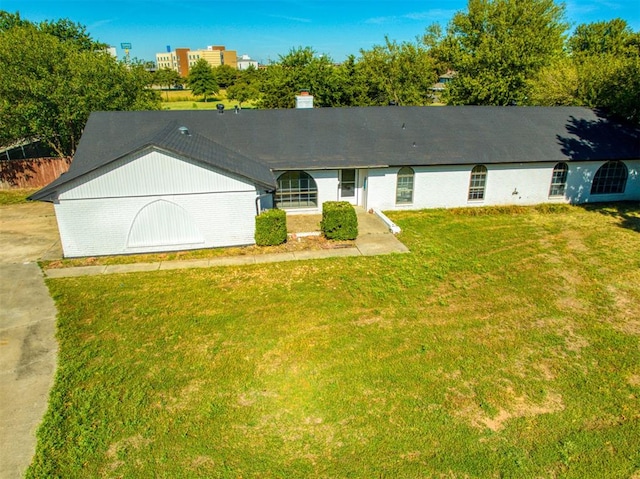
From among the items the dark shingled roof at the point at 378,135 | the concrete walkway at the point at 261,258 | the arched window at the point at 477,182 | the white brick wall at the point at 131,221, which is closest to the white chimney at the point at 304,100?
Result: the dark shingled roof at the point at 378,135

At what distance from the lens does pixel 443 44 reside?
39.9m

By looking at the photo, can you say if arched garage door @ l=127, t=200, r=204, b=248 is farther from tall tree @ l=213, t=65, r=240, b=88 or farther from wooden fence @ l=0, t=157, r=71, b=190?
tall tree @ l=213, t=65, r=240, b=88

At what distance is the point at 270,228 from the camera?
16531 millimetres

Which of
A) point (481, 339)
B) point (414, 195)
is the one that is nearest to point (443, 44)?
point (414, 195)

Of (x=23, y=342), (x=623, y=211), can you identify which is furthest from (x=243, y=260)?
(x=623, y=211)

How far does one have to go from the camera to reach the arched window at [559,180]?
71.9ft

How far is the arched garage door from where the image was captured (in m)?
15.7

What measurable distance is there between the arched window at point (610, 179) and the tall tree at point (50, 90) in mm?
28491

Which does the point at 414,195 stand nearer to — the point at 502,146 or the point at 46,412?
the point at 502,146

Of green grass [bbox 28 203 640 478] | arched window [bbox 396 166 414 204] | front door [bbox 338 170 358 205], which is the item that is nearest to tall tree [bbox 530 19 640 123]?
green grass [bbox 28 203 640 478]

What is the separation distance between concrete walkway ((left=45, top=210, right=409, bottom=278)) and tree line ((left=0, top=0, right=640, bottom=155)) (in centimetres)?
1448

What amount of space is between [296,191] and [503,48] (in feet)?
79.1

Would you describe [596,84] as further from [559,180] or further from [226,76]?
[226,76]

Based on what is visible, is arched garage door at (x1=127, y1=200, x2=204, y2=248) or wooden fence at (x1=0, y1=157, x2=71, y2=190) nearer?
arched garage door at (x1=127, y1=200, x2=204, y2=248)
